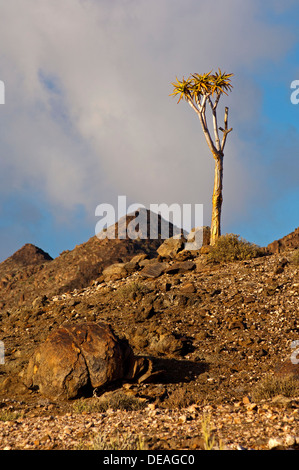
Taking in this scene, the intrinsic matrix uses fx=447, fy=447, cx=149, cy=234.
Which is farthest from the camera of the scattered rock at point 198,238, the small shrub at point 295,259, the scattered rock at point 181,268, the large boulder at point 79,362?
the scattered rock at point 198,238

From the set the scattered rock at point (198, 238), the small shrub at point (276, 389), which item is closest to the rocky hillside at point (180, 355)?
the small shrub at point (276, 389)

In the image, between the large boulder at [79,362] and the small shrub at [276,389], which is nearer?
the small shrub at [276,389]

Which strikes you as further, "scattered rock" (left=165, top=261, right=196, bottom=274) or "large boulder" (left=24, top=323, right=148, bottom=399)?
"scattered rock" (left=165, top=261, right=196, bottom=274)

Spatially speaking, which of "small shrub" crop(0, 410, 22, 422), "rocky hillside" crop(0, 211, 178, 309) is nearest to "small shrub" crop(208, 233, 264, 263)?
"small shrub" crop(0, 410, 22, 422)

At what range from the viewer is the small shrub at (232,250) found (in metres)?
22.6

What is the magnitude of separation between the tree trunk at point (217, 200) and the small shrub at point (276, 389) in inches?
610

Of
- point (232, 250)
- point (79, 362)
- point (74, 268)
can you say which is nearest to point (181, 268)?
point (232, 250)

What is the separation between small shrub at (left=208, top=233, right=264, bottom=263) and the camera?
22.6 m

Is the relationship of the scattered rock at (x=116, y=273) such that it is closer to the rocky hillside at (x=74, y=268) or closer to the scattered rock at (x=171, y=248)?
the scattered rock at (x=171, y=248)

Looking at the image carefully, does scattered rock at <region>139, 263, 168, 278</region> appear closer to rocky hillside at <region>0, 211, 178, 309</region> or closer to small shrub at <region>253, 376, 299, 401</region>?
small shrub at <region>253, 376, 299, 401</region>

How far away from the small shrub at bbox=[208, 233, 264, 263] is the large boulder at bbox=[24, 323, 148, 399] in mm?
11655
